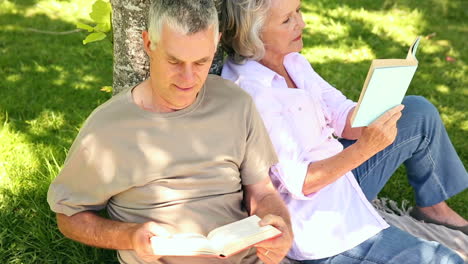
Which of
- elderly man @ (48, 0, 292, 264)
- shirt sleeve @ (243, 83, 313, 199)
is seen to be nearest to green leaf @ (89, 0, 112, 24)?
elderly man @ (48, 0, 292, 264)

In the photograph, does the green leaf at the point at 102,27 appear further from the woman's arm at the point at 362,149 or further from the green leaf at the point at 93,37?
the woman's arm at the point at 362,149

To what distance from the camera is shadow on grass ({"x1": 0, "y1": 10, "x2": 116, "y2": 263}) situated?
3.17m

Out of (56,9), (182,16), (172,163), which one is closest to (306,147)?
(172,163)

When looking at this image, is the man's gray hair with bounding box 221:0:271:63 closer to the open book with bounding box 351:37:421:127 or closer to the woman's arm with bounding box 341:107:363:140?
the open book with bounding box 351:37:421:127

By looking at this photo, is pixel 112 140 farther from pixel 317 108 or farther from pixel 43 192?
pixel 43 192

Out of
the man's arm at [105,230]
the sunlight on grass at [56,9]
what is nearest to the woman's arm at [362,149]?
the man's arm at [105,230]

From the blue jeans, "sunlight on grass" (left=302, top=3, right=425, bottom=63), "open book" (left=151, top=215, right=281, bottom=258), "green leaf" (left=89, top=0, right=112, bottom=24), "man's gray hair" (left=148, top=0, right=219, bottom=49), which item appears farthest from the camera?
"sunlight on grass" (left=302, top=3, right=425, bottom=63)

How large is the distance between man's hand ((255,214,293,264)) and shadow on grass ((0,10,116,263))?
3.45ft

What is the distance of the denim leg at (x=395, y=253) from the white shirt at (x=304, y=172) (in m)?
0.03

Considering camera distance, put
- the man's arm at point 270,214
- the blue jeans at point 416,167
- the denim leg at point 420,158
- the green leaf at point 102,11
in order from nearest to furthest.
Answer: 1. the man's arm at point 270,214
2. the blue jeans at point 416,167
3. the green leaf at point 102,11
4. the denim leg at point 420,158

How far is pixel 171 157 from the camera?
244 cm

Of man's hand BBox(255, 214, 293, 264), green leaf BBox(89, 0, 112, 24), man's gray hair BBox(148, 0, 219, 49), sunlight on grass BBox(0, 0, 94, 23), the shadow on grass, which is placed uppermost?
man's gray hair BBox(148, 0, 219, 49)

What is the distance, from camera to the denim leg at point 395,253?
2725 mm

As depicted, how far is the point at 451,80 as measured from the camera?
551 centimetres
